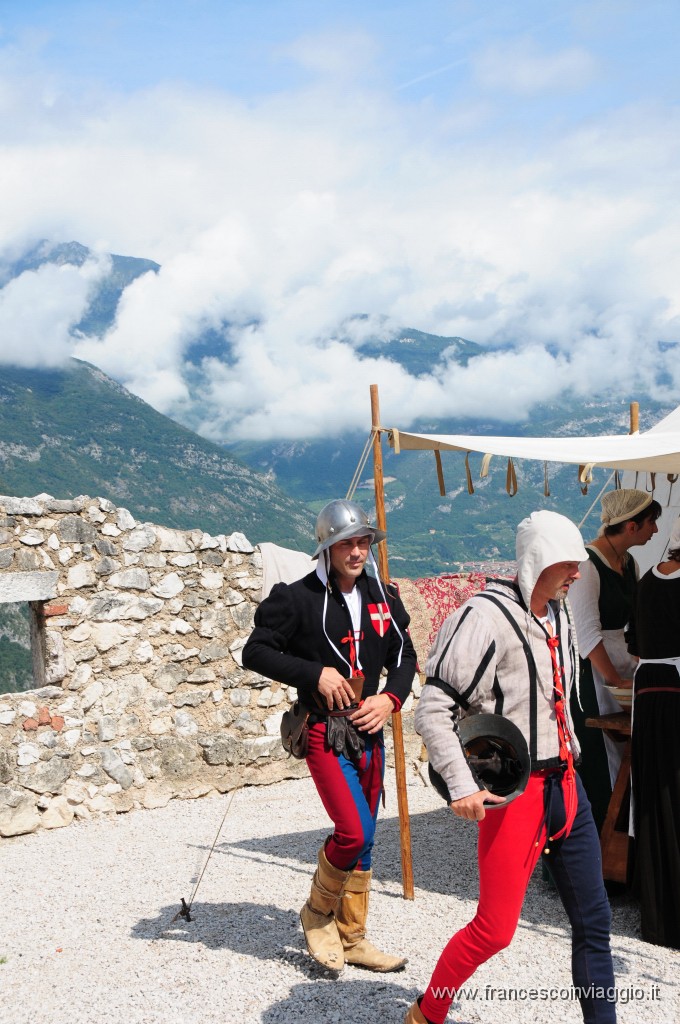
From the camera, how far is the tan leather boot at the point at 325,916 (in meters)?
3.30

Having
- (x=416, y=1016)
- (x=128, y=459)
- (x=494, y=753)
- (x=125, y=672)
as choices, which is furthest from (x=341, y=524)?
A: (x=128, y=459)

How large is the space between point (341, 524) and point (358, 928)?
155cm

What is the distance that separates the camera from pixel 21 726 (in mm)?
6094

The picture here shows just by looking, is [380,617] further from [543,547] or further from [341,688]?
[543,547]

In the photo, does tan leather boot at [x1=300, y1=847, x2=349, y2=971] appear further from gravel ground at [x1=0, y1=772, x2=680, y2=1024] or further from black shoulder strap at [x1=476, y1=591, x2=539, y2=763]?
black shoulder strap at [x1=476, y1=591, x2=539, y2=763]

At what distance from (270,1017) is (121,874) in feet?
7.13

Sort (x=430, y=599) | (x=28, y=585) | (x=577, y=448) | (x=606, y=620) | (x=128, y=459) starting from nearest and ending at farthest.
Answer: (x=606, y=620) → (x=577, y=448) → (x=28, y=585) → (x=430, y=599) → (x=128, y=459)

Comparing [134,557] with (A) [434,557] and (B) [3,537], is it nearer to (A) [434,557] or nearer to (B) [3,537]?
(B) [3,537]

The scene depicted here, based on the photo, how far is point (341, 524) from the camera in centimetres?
335

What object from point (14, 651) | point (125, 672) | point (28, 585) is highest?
point (28, 585)

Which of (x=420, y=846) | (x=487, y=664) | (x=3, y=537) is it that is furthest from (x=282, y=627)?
(x=3, y=537)

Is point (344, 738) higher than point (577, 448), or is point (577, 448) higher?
point (577, 448)

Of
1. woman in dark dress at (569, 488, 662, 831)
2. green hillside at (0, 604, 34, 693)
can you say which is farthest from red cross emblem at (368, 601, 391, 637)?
green hillside at (0, 604, 34, 693)

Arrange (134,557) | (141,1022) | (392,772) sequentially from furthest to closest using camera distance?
(392,772) → (134,557) → (141,1022)
